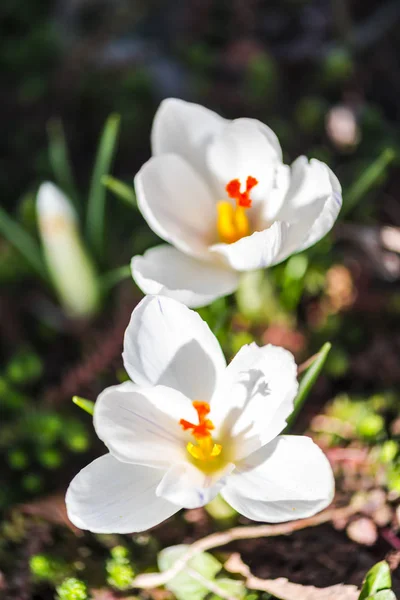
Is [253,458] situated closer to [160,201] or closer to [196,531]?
[196,531]

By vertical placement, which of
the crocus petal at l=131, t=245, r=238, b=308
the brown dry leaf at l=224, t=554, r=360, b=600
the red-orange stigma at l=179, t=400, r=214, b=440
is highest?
the crocus petal at l=131, t=245, r=238, b=308

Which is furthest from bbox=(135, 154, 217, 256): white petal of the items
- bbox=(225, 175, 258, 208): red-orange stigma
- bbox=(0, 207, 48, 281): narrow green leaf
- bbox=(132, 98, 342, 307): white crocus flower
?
bbox=(0, 207, 48, 281): narrow green leaf

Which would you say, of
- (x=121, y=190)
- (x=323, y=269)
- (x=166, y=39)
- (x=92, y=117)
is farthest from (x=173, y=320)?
(x=166, y=39)

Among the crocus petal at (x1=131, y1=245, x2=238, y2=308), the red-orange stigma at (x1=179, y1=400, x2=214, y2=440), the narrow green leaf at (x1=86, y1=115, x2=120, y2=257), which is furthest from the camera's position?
the narrow green leaf at (x1=86, y1=115, x2=120, y2=257)

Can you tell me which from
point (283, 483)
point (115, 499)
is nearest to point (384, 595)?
point (283, 483)

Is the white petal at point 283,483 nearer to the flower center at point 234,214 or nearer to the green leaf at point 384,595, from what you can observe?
the green leaf at point 384,595

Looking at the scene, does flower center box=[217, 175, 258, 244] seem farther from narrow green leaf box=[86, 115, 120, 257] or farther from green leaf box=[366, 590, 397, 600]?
green leaf box=[366, 590, 397, 600]

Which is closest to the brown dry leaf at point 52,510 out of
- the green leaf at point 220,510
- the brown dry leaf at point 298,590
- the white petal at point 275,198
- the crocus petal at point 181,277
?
the green leaf at point 220,510
